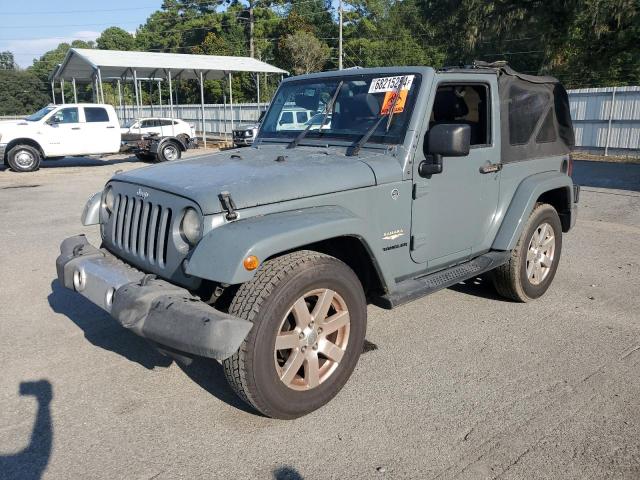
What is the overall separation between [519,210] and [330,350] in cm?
231

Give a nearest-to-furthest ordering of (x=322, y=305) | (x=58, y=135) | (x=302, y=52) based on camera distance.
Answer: (x=322, y=305) < (x=58, y=135) < (x=302, y=52)

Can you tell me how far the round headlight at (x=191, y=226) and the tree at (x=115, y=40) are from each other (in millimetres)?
76445

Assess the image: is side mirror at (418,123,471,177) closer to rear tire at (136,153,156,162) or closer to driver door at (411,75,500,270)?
driver door at (411,75,500,270)

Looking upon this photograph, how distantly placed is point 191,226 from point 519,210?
2893mm

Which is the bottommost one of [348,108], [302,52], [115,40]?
[348,108]

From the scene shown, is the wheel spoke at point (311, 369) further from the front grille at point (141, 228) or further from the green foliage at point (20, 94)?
the green foliage at point (20, 94)

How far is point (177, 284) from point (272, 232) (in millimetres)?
751

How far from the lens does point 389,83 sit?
4.20m

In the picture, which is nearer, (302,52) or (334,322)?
(334,322)

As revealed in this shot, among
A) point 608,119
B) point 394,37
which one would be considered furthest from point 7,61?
point 608,119

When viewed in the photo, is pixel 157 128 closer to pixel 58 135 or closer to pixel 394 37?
pixel 58 135

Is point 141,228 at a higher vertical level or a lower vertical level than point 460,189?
lower

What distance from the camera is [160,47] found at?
6397 centimetres

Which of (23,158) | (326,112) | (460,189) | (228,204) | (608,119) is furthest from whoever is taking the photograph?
(608,119)
